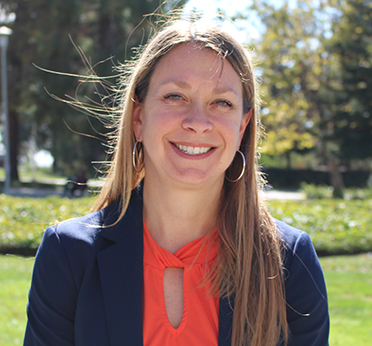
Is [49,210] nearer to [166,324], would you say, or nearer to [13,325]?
[13,325]

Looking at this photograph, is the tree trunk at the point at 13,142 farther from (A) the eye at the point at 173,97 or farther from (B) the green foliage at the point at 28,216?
(A) the eye at the point at 173,97

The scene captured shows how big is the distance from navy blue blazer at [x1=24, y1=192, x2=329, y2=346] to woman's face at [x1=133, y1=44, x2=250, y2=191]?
443 mm

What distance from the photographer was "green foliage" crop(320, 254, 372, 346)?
4.66m

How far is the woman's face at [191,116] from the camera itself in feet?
5.86

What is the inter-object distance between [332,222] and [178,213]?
9.44 meters

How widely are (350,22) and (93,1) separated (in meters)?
13.6

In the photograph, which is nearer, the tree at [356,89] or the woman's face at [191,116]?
the woman's face at [191,116]

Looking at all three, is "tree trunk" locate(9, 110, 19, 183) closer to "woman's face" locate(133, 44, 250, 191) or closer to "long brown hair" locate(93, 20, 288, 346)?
"long brown hair" locate(93, 20, 288, 346)

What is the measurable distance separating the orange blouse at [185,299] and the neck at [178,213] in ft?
0.15

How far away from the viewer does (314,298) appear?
1.75 metres

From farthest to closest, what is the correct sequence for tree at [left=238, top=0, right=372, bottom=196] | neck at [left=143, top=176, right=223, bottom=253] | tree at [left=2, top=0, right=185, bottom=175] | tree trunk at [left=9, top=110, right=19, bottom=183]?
tree trunk at [left=9, top=110, right=19, bottom=183] < tree at [left=2, top=0, right=185, bottom=175] < tree at [left=238, top=0, right=372, bottom=196] < neck at [left=143, top=176, right=223, bottom=253]

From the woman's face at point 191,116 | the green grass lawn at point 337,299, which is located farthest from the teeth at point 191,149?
the green grass lawn at point 337,299

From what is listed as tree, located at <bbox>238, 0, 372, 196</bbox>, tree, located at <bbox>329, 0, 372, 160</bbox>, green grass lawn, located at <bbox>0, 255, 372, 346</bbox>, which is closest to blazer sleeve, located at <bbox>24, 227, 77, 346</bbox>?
green grass lawn, located at <bbox>0, 255, 372, 346</bbox>

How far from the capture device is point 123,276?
1781mm
